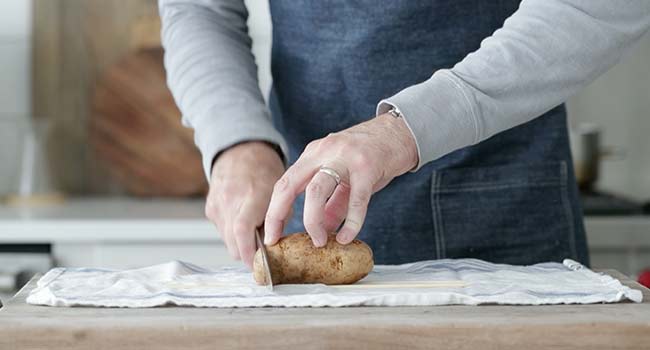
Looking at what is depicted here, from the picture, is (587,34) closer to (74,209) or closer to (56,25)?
(74,209)

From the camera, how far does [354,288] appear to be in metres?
1.04

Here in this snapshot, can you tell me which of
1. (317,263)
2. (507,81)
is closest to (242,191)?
(317,263)

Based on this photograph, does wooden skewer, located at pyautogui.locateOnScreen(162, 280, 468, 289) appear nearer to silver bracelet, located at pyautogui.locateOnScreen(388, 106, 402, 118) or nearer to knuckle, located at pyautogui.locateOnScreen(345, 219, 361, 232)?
knuckle, located at pyautogui.locateOnScreen(345, 219, 361, 232)

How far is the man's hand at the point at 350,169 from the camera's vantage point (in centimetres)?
101

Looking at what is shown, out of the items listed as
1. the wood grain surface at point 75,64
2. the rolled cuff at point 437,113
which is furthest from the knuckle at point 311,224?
the wood grain surface at point 75,64

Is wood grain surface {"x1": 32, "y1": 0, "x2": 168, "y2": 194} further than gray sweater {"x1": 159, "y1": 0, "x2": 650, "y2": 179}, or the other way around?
wood grain surface {"x1": 32, "y1": 0, "x2": 168, "y2": 194}

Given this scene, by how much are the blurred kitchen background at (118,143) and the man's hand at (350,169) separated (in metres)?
1.13

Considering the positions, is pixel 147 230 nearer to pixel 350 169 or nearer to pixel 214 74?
pixel 214 74

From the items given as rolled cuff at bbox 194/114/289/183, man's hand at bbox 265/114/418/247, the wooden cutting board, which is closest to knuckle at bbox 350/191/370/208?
man's hand at bbox 265/114/418/247

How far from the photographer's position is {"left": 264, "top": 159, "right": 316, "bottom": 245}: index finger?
1.03 metres

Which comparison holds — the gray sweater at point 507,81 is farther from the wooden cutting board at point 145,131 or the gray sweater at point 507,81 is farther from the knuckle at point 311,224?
the wooden cutting board at point 145,131

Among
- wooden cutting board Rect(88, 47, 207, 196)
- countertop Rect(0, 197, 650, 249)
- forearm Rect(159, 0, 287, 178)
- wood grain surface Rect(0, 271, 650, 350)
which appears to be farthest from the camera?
wooden cutting board Rect(88, 47, 207, 196)

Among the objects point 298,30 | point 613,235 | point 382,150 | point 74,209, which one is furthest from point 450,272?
point 74,209

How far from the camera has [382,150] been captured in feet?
3.35
